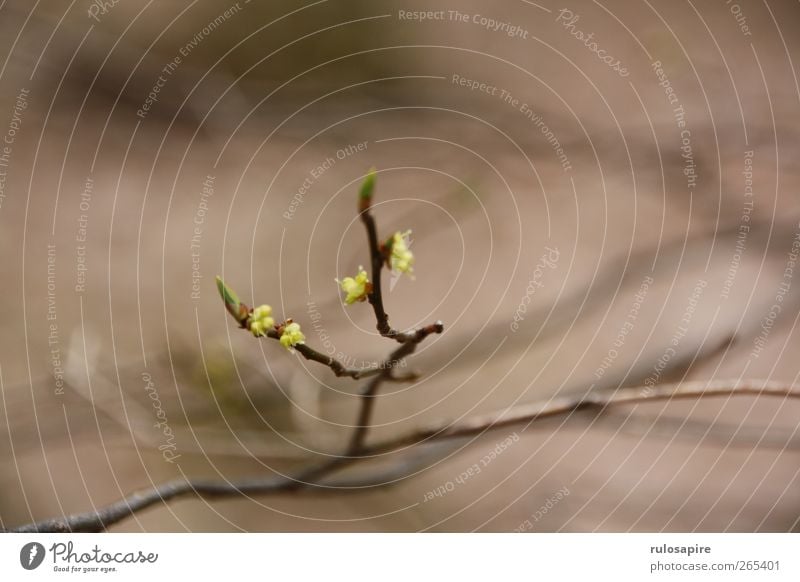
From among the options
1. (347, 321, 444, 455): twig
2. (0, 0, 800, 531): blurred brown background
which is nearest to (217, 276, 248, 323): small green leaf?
(347, 321, 444, 455): twig

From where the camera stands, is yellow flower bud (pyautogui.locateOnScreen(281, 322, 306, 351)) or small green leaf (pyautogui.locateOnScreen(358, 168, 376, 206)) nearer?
small green leaf (pyautogui.locateOnScreen(358, 168, 376, 206))

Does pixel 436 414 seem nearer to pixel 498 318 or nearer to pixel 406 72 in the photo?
pixel 498 318

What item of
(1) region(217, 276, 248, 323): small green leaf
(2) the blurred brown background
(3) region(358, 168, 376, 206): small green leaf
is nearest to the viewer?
(3) region(358, 168, 376, 206): small green leaf

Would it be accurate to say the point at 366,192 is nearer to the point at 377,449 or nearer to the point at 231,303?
the point at 231,303

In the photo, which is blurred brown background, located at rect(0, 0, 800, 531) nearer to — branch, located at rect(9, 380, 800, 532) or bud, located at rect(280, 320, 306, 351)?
branch, located at rect(9, 380, 800, 532)

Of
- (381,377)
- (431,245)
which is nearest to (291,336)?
(381,377)
